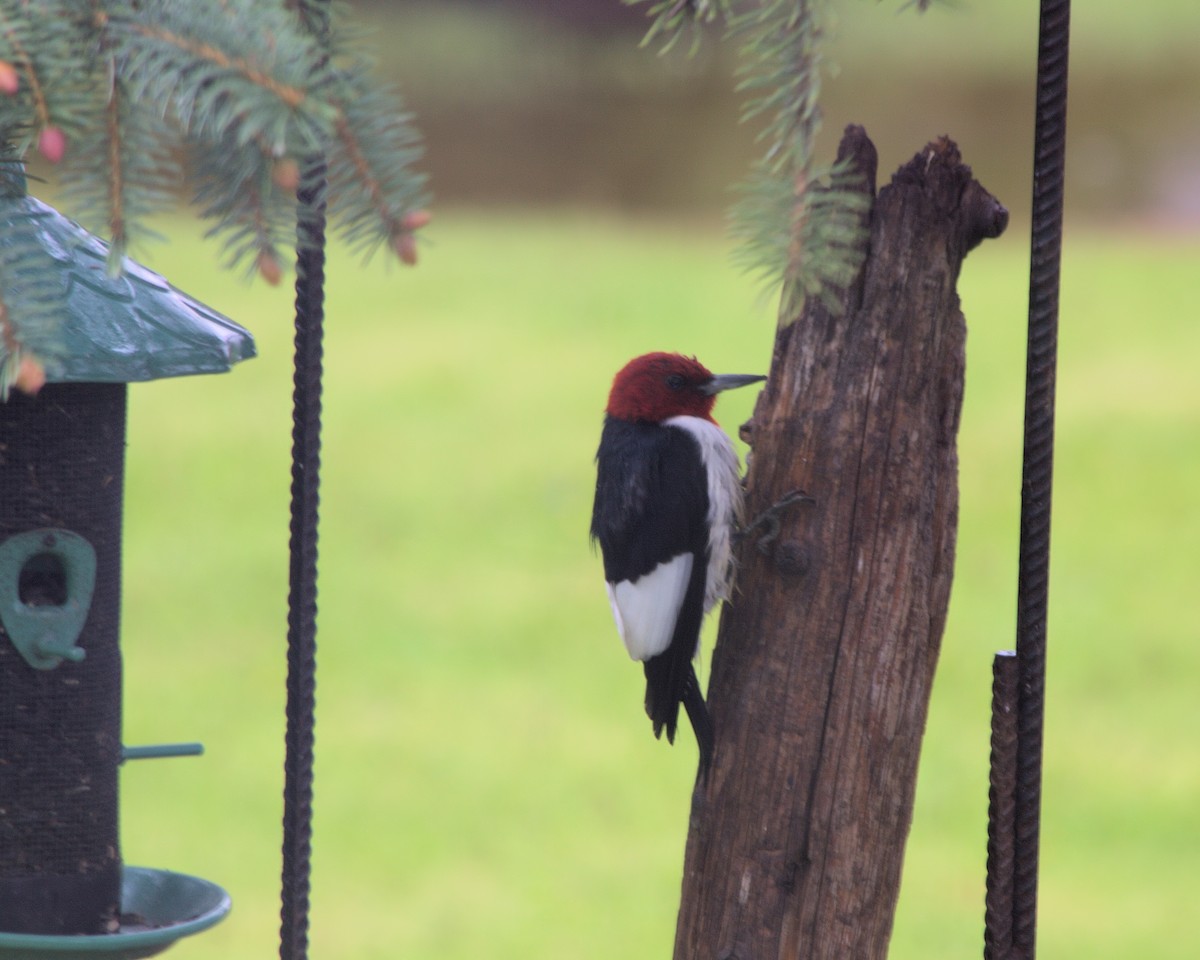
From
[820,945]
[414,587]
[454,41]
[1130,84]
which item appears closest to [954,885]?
[414,587]

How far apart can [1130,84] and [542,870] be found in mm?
15598

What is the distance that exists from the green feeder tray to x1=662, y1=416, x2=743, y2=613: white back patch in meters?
0.89

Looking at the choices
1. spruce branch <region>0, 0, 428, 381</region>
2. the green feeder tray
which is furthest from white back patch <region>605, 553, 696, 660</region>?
spruce branch <region>0, 0, 428, 381</region>

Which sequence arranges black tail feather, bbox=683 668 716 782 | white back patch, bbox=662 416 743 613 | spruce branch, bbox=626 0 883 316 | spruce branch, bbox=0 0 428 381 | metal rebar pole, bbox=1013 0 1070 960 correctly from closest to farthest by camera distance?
spruce branch, bbox=0 0 428 381
spruce branch, bbox=626 0 883 316
metal rebar pole, bbox=1013 0 1070 960
black tail feather, bbox=683 668 716 782
white back patch, bbox=662 416 743 613

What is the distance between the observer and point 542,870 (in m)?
6.46

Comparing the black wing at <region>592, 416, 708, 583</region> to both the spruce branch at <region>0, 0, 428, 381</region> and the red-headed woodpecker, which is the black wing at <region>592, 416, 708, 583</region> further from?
the spruce branch at <region>0, 0, 428, 381</region>

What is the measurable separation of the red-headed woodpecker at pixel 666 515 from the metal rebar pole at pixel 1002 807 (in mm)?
653

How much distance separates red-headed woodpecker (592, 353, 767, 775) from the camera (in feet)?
8.57

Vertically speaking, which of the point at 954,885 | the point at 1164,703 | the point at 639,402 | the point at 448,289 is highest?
the point at 448,289

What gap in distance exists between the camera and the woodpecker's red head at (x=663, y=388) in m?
2.91

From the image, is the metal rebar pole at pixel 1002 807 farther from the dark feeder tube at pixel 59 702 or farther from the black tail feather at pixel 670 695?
the dark feeder tube at pixel 59 702

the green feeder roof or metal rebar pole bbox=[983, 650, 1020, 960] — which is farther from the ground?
the green feeder roof

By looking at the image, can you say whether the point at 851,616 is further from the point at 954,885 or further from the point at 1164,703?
the point at 1164,703

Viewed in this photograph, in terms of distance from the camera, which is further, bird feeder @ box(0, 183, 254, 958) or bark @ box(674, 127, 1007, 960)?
bird feeder @ box(0, 183, 254, 958)
